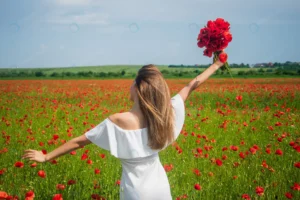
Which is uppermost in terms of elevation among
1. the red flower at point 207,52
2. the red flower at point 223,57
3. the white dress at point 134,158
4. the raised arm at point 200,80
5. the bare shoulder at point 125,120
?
the red flower at point 207,52

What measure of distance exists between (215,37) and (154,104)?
0.82 meters

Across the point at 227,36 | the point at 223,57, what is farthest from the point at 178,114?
the point at 227,36

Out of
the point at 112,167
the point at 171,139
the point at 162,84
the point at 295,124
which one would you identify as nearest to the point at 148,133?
the point at 171,139

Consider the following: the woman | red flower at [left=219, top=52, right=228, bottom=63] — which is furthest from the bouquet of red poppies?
the woman

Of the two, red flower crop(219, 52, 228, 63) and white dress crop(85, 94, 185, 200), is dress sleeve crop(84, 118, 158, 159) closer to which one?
white dress crop(85, 94, 185, 200)

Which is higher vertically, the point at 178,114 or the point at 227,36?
the point at 227,36

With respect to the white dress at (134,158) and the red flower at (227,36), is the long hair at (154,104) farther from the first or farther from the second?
the red flower at (227,36)

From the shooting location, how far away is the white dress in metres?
2.33

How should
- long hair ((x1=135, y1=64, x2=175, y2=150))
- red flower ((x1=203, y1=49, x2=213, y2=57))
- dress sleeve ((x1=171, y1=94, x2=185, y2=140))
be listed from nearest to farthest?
long hair ((x1=135, y1=64, x2=175, y2=150))
dress sleeve ((x1=171, y1=94, x2=185, y2=140))
red flower ((x1=203, y1=49, x2=213, y2=57))

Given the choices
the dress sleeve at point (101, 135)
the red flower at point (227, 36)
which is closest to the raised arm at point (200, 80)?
the red flower at point (227, 36)

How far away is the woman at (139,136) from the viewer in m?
2.30

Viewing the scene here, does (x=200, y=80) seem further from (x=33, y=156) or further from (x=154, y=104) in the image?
(x=33, y=156)

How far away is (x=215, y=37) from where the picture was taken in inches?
105

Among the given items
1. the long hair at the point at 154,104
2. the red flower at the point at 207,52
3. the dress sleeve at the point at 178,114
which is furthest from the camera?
the red flower at the point at 207,52
